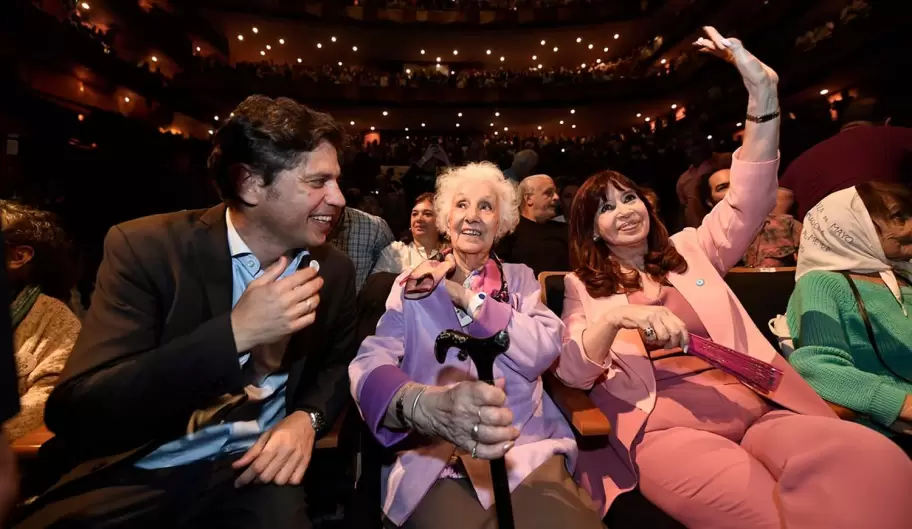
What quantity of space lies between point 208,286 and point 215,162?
42cm

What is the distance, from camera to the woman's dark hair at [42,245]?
1.70 meters

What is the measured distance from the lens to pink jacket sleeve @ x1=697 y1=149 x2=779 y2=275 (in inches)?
71.9

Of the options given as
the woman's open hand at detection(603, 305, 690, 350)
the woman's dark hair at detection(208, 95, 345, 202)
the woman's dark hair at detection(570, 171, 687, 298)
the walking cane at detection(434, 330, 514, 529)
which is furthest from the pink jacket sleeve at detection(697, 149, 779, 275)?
the woman's dark hair at detection(208, 95, 345, 202)

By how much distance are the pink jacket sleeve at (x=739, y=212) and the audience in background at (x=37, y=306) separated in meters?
2.56

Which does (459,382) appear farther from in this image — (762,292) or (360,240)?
(360,240)

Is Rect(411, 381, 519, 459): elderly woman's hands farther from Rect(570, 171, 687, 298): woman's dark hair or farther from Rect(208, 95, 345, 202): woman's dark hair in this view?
Rect(570, 171, 687, 298): woman's dark hair

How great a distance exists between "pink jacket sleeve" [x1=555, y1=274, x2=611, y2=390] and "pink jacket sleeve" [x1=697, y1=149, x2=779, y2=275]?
2.10ft

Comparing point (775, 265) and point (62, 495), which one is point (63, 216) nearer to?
point (62, 495)

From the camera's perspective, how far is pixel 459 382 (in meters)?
1.20

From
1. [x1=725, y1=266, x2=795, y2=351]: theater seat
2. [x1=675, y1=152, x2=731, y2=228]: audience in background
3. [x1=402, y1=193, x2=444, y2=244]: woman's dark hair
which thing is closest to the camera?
[x1=725, y1=266, x2=795, y2=351]: theater seat

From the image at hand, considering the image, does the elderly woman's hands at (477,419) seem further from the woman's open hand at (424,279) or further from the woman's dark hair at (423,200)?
the woman's dark hair at (423,200)

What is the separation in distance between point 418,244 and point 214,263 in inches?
83.7

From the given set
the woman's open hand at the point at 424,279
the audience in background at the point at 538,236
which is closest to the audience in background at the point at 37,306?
the woman's open hand at the point at 424,279

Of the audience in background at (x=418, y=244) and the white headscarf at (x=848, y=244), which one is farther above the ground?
the white headscarf at (x=848, y=244)
